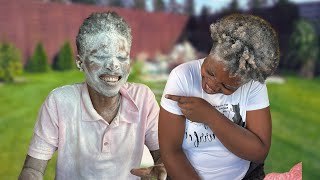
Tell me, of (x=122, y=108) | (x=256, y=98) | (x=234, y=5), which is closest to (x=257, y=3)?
(x=234, y=5)

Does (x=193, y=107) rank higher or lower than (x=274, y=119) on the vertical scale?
higher

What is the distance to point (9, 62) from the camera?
77.4 inches

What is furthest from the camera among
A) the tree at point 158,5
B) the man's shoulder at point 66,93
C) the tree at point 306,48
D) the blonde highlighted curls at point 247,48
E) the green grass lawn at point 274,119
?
the tree at point 306,48

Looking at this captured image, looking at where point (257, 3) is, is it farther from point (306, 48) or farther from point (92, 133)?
point (92, 133)

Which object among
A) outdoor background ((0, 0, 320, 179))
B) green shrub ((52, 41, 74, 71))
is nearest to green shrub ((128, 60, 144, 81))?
outdoor background ((0, 0, 320, 179))

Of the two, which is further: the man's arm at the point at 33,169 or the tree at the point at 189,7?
the tree at the point at 189,7

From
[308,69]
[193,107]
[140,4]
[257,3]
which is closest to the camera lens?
[193,107]

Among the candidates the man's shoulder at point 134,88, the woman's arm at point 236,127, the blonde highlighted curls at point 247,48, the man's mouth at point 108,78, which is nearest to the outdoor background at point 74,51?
the man's shoulder at point 134,88

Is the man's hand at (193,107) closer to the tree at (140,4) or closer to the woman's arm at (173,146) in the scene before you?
the woman's arm at (173,146)

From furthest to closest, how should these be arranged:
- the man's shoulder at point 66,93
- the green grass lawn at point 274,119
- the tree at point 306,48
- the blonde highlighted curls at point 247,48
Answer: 1. the tree at point 306,48
2. the green grass lawn at point 274,119
3. the man's shoulder at point 66,93
4. the blonde highlighted curls at point 247,48

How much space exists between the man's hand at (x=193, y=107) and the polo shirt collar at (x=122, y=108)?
18 centimetres

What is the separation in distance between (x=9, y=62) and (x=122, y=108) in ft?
2.26

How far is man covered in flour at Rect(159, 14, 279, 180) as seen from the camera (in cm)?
126

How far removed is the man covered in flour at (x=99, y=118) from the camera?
141cm
